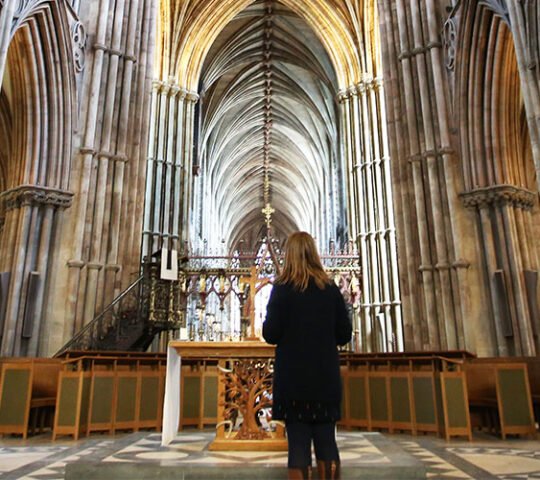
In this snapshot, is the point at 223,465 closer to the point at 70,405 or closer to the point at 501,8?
the point at 70,405

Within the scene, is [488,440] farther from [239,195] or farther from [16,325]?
[239,195]

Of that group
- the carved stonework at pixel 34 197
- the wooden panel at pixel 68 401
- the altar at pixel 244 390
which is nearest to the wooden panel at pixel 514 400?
the altar at pixel 244 390

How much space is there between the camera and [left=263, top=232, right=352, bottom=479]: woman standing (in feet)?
8.29

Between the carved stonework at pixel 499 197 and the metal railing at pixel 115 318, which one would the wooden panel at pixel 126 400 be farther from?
the carved stonework at pixel 499 197

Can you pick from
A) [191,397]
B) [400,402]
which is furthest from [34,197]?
[400,402]

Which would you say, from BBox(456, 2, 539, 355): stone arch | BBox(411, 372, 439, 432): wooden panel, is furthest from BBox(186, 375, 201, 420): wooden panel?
BBox(456, 2, 539, 355): stone arch

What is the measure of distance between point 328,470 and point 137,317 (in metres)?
8.67

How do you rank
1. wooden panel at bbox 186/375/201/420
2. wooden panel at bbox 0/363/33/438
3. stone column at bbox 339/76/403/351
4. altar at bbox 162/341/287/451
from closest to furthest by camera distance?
altar at bbox 162/341/287/451
wooden panel at bbox 0/363/33/438
wooden panel at bbox 186/375/201/420
stone column at bbox 339/76/403/351

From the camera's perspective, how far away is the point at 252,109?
3050 cm

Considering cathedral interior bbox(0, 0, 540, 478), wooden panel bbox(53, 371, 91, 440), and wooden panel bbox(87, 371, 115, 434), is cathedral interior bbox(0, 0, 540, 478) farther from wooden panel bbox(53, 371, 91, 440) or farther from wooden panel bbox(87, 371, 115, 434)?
wooden panel bbox(53, 371, 91, 440)

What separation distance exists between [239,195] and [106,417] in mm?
35212

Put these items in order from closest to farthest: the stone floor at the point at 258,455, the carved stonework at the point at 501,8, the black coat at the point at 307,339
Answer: the black coat at the point at 307,339 < the stone floor at the point at 258,455 < the carved stonework at the point at 501,8

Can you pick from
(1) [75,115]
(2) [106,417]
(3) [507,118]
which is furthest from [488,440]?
(1) [75,115]

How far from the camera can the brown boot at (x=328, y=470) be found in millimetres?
2504
